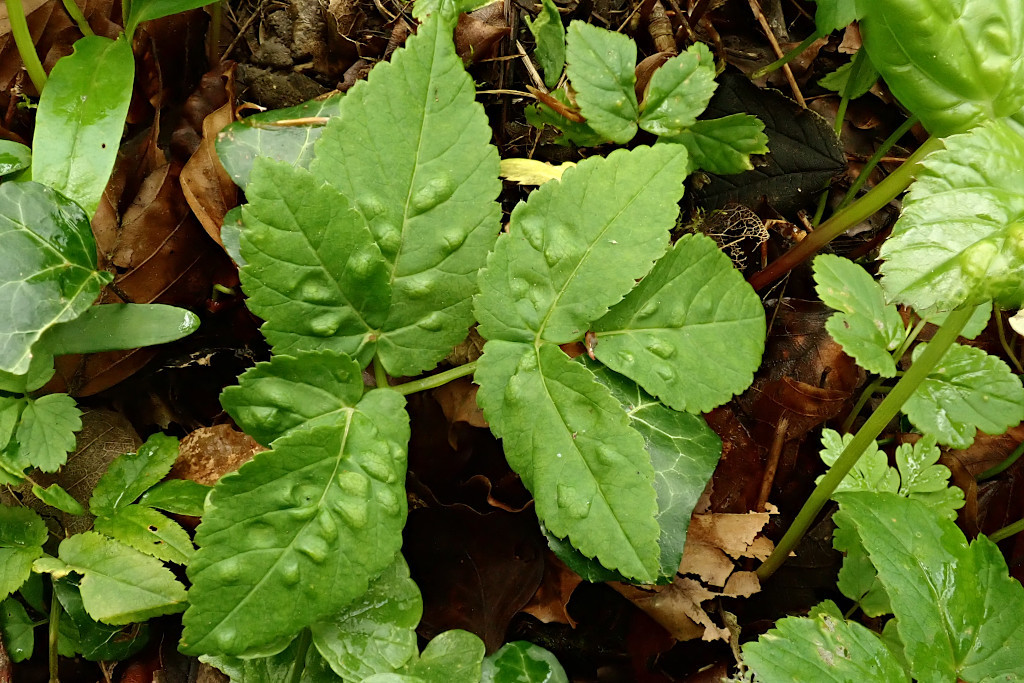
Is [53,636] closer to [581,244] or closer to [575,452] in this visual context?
[575,452]

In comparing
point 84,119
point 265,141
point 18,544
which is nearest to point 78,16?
point 84,119

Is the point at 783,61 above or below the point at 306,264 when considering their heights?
above

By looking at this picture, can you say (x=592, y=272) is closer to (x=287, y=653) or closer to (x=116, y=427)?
(x=287, y=653)

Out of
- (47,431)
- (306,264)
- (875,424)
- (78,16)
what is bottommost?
(47,431)

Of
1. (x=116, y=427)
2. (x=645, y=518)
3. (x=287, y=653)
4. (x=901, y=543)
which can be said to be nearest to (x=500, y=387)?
(x=645, y=518)

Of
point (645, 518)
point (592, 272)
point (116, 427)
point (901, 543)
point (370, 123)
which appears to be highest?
point (370, 123)

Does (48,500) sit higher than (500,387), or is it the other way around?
(500,387)

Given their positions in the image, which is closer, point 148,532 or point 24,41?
point 148,532

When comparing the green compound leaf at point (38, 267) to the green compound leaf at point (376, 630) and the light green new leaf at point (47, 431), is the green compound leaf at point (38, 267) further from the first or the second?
the green compound leaf at point (376, 630)
